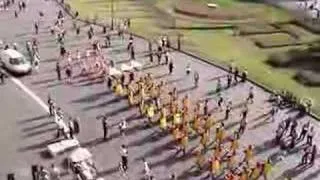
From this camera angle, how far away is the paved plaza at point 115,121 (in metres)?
34.7

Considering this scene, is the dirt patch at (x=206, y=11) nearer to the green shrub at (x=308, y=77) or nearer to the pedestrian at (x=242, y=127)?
the green shrub at (x=308, y=77)

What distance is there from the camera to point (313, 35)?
59.0m

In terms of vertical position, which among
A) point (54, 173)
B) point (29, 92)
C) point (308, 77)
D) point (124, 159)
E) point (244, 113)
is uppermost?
point (308, 77)

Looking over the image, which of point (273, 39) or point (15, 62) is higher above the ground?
point (273, 39)

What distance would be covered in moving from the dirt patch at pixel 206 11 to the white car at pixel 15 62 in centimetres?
2176

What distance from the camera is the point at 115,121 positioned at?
39625mm

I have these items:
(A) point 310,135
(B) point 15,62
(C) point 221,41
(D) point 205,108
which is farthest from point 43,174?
(C) point 221,41

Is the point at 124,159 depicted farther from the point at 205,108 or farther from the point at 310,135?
the point at 310,135

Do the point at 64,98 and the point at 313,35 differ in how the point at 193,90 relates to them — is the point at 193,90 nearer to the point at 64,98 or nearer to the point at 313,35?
the point at 64,98

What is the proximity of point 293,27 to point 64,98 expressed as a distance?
27.0 meters

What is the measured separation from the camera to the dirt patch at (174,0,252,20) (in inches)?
2527

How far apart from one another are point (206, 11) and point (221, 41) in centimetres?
943

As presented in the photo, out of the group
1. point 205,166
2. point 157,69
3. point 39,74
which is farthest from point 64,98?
point 205,166

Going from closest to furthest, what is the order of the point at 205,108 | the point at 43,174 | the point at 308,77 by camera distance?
1. the point at 43,174
2. the point at 205,108
3. the point at 308,77
